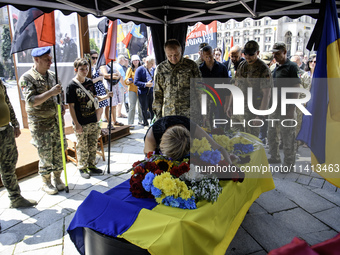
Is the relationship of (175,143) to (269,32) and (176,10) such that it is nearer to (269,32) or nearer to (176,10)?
(176,10)

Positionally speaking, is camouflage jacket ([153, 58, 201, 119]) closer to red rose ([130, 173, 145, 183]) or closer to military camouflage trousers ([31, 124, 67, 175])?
A: military camouflage trousers ([31, 124, 67, 175])

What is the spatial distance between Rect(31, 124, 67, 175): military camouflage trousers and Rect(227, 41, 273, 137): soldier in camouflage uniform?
306cm

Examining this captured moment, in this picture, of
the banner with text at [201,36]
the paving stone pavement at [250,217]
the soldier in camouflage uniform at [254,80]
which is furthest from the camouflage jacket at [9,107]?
the banner with text at [201,36]

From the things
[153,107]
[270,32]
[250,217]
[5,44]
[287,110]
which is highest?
[270,32]

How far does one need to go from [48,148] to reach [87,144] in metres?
0.72

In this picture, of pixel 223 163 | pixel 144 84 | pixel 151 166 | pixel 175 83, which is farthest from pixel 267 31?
pixel 151 166

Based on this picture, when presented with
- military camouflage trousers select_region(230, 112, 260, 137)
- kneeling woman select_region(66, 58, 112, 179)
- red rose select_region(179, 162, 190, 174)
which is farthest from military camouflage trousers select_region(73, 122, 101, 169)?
red rose select_region(179, 162, 190, 174)

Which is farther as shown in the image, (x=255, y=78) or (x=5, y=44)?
(x=5, y=44)

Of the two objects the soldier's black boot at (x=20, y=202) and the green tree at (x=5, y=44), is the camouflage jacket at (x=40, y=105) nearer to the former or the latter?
the soldier's black boot at (x=20, y=202)

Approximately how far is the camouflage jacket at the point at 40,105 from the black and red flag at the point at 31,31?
0.31 meters

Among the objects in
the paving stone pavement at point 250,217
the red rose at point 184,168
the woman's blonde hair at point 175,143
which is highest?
the woman's blonde hair at point 175,143

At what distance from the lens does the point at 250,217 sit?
9.54 feet

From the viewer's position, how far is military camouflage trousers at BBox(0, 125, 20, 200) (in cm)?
290

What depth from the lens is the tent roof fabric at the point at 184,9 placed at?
11.4 feet
